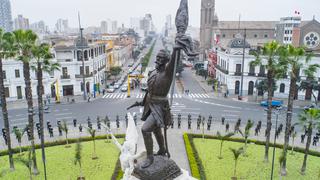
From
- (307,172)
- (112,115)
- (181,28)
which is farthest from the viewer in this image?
(112,115)

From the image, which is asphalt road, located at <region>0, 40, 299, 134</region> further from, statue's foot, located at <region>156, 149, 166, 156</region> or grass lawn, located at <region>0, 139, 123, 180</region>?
statue's foot, located at <region>156, 149, 166, 156</region>

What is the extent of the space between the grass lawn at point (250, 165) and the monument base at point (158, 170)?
6875 mm

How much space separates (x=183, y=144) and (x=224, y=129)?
23.2 ft

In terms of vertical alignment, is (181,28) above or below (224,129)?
above

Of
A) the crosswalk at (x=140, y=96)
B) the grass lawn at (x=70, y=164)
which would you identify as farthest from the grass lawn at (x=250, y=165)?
the crosswalk at (x=140, y=96)

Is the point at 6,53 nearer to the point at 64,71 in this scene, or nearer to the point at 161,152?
the point at 161,152

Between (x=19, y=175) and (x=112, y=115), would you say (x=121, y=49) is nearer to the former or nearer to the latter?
(x=112, y=115)

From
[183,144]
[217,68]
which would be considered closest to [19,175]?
[183,144]

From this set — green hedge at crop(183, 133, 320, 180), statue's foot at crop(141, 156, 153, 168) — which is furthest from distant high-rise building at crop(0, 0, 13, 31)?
statue's foot at crop(141, 156, 153, 168)

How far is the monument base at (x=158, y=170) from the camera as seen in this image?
12.9 m

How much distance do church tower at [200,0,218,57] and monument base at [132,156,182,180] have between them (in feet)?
274

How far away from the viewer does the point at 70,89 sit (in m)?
50.5

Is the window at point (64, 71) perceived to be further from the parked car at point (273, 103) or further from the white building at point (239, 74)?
the parked car at point (273, 103)

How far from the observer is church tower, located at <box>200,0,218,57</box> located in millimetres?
92062
